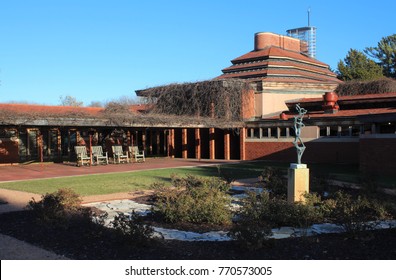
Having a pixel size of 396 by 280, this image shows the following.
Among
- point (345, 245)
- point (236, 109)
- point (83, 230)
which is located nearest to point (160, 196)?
point (83, 230)

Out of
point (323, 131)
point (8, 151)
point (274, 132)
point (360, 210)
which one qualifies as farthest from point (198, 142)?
point (360, 210)

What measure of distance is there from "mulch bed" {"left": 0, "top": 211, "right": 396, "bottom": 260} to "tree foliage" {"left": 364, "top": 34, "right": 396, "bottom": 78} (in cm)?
4837

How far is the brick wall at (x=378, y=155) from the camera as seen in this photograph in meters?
17.0

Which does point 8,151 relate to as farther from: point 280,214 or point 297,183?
point 280,214

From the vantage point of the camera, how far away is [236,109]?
1164 inches

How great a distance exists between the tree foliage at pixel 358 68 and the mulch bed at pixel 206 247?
42.0 metres

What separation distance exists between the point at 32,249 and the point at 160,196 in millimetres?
3933

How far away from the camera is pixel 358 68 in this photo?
48.1 meters

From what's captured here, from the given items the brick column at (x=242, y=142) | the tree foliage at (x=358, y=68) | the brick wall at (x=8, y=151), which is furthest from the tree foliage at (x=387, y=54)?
the brick wall at (x=8, y=151)

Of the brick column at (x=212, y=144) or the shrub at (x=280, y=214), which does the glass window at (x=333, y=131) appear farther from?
the shrub at (x=280, y=214)

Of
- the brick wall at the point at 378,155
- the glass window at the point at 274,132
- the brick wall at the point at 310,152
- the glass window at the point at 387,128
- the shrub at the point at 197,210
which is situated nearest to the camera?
the shrub at the point at 197,210

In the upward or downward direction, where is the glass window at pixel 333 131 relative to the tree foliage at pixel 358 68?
downward

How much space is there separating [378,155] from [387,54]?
38069 mm

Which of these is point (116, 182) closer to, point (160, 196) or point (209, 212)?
point (160, 196)
